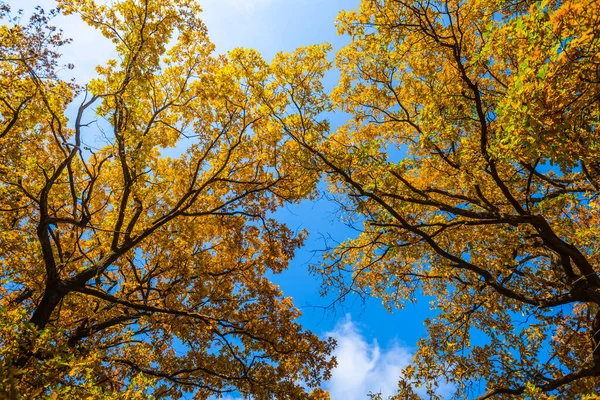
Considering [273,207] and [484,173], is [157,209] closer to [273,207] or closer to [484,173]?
[273,207]

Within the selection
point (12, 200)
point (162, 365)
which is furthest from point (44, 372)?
point (162, 365)

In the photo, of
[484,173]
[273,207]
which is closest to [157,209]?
[273,207]

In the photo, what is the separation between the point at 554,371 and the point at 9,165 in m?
12.0

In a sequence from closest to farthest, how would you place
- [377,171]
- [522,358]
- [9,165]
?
1. [377,171]
2. [9,165]
3. [522,358]

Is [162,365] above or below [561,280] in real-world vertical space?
below

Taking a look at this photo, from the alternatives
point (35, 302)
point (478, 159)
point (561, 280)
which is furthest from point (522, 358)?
point (35, 302)

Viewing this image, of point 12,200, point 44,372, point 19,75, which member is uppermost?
point 19,75

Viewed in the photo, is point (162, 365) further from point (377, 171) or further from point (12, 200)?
point (377, 171)

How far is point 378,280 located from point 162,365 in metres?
6.33

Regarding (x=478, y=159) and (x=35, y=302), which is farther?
(x=35, y=302)

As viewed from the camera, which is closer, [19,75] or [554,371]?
[19,75]

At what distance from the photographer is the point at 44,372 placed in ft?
13.9

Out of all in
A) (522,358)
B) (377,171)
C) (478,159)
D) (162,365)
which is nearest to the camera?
(478,159)

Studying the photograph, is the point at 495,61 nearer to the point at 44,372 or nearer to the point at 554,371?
the point at 554,371
